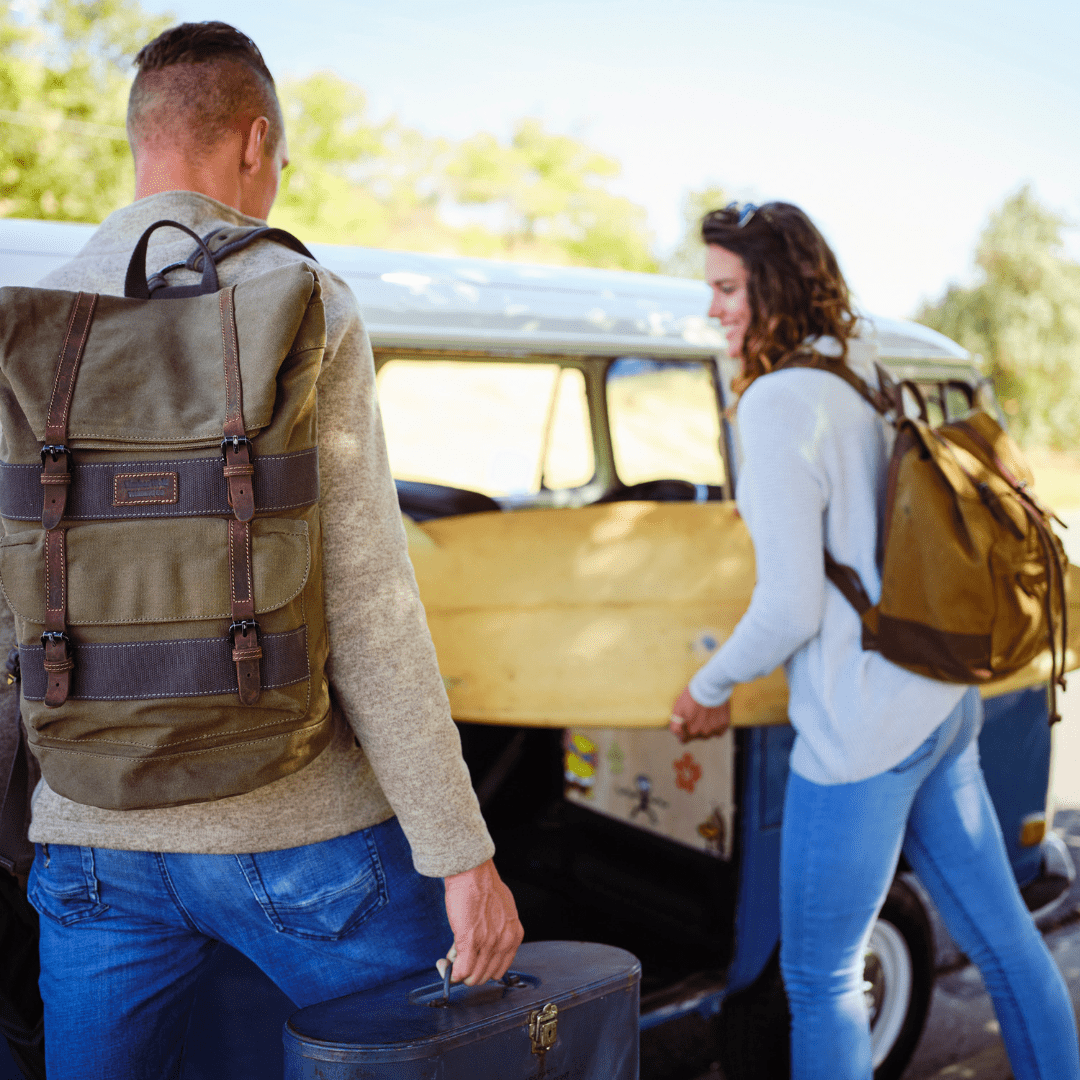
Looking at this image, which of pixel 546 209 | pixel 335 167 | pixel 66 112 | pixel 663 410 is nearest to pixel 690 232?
pixel 546 209

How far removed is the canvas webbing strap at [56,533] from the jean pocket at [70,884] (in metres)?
0.27

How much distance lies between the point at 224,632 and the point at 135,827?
0.31m

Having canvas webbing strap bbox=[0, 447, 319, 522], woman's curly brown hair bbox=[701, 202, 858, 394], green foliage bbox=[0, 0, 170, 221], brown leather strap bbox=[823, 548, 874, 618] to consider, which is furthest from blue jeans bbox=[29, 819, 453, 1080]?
green foliage bbox=[0, 0, 170, 221]

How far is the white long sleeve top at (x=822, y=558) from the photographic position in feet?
5.92

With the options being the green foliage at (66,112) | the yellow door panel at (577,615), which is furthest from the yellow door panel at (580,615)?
the green foliage at (66,112)

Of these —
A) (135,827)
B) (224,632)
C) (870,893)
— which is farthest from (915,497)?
(135,827)

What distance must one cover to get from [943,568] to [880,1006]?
1.58 meters

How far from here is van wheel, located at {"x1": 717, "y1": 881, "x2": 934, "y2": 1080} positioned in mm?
2514

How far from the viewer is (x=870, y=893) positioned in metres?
1.86

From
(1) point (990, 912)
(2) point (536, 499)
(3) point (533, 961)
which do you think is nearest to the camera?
(3) point (533, 961)

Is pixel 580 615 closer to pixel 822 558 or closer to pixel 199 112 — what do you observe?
pixel 822 558

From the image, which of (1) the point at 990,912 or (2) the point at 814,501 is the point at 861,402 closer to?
(2) the point at 814,501

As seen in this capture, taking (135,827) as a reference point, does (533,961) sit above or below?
below

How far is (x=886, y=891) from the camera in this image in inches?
74.9
